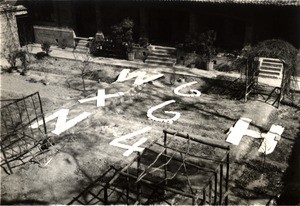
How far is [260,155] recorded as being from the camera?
50.5 ft

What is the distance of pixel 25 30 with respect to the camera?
32312 millimetres

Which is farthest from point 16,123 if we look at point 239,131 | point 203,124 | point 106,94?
point 239,131

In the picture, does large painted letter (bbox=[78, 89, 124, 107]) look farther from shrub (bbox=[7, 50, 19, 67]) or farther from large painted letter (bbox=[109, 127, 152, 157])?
Answer: shrub (bbox=[7, 50, 19, 67])

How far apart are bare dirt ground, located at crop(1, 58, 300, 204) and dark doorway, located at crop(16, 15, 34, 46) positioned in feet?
22.3

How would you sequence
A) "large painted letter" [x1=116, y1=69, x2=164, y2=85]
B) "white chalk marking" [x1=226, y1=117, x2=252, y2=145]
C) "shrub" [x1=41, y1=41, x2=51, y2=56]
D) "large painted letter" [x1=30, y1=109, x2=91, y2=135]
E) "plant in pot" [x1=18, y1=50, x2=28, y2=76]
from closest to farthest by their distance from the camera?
"white chalk marking" [x1=226, y1=117, x2=252, y2=145], "large painted letter" [x1=30, y1=109, x2=91, y2=135], "large painted letter" [x1=116, y1=69, x2=164, y2=85], "plant in pot" [x1=18, y1=50, x2=28, y2=76], "shrub" [x1=41, y1=41, x2=51, y2=56]

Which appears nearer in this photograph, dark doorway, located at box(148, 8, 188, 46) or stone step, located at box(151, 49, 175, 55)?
stone step, located at box(151, 49, 175, 55)

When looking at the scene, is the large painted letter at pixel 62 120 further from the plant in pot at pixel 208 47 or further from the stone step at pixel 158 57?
the plant in pot at pixel 208 47

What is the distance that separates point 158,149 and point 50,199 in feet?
17.7

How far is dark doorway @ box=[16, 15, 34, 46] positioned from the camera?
31.6 metres

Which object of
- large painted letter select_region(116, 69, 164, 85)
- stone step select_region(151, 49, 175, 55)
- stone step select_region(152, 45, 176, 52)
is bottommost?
large painted letter select_region(116, 69, 164, 85)

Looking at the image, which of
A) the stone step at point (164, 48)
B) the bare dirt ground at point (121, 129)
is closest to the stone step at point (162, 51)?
the stone step at point (164, 48)

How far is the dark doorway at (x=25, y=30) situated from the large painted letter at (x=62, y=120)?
15.1m

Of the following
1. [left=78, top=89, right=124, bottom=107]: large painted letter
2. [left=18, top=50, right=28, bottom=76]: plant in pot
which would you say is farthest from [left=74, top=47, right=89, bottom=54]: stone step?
[left=78, top=89, right=124, bottom=107]: large painted letter

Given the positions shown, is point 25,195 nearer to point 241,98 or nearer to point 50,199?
point 50,199
